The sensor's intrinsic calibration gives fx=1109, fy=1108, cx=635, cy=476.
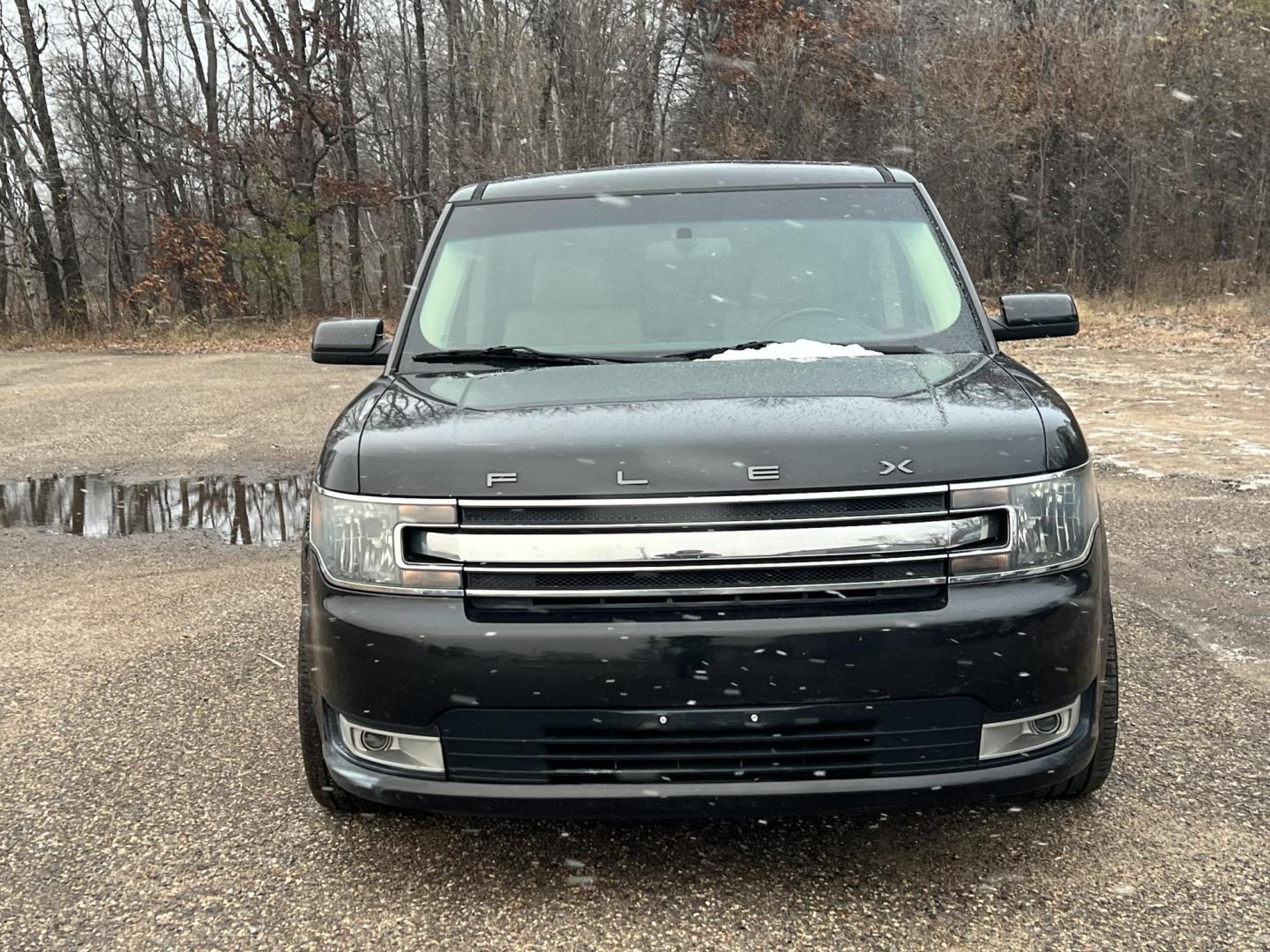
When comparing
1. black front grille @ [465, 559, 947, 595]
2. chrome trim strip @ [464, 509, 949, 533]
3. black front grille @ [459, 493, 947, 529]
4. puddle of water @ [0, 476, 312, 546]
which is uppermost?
black front grille @ [459, 493, 947, 529]

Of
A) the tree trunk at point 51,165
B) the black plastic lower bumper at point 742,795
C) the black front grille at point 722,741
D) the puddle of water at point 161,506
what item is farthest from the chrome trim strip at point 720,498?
the tree trunk at point 51,165

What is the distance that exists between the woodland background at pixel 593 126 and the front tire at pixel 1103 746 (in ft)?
69.5

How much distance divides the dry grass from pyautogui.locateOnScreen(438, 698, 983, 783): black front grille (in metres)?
13.9

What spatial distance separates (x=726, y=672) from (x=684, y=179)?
2178 mm

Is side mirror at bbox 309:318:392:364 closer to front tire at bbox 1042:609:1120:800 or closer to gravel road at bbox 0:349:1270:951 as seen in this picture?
gravel road at bbox 0:349:1270:951

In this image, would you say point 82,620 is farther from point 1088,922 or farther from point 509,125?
point 509,125

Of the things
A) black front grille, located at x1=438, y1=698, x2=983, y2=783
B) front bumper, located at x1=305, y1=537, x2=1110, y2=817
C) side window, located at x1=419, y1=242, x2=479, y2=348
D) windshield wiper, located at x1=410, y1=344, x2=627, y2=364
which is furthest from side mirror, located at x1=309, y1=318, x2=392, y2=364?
black front grille, located at x1=438, y1=698, x2=983, y2=783

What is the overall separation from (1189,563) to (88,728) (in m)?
4.71

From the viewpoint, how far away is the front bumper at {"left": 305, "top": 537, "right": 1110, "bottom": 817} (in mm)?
2260

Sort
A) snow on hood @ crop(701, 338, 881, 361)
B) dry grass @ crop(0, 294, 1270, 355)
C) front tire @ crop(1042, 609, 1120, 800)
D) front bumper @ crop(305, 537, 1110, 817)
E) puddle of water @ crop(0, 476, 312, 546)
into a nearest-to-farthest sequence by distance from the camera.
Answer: front bumper @ crop(305, 537, 1110, 817) < front tire @ crop(1042, 609, 1120, 800) < snow on hood @ crop(701, 338, 881, 361) < puddle of water @ crop(0, 476, 312, 546) < dry grass @ crop(0, 294, 1270, 355)

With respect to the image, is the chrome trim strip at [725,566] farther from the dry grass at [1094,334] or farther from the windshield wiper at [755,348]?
the dry grass at [1094,334]

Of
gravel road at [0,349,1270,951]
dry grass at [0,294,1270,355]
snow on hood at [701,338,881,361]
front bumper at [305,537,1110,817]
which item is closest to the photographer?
front bumper at [305,537,1110,817]

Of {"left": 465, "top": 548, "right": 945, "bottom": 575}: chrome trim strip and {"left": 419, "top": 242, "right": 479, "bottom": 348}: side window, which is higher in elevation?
{"left": 419, "top": 242, "right": 479, "bottom": 348}: side window

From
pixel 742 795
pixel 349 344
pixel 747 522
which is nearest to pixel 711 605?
pixel 747 522
